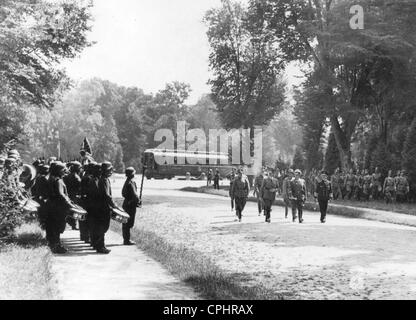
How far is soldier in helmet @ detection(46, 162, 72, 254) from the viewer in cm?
1158

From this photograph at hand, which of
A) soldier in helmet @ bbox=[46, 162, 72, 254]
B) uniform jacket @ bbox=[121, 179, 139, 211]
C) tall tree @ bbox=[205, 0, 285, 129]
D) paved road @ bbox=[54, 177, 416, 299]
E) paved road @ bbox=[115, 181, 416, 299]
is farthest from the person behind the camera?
tall tree @ bbox=[205, 0, 285, 129]

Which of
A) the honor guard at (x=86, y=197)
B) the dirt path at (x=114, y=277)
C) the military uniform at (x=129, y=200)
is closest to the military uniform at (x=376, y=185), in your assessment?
the military uniform at (x=129, y=200)

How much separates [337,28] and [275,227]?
18.2 metres

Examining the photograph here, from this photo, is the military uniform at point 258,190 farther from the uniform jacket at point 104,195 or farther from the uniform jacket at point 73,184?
the uniform jacket at point 104,195

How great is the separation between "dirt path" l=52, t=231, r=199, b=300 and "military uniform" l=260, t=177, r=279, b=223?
798 cm

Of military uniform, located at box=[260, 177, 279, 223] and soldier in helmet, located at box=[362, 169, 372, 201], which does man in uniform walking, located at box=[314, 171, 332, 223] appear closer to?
military uniform, located at box=[260, 177, 279, 223]

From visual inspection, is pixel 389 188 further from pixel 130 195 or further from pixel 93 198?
pixel 93 198

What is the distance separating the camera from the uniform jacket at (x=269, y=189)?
19469 millimetres

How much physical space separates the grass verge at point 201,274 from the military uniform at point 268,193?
253 inches

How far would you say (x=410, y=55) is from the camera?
31.0m

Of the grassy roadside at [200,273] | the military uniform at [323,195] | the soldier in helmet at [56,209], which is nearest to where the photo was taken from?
the grassy roadside at [200,273]

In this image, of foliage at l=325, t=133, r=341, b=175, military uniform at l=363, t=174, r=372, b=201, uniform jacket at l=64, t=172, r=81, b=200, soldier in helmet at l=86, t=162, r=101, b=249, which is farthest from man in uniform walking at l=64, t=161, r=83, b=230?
foliage at l=325, t=133, r=341, b=175

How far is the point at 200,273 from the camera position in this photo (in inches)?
377
